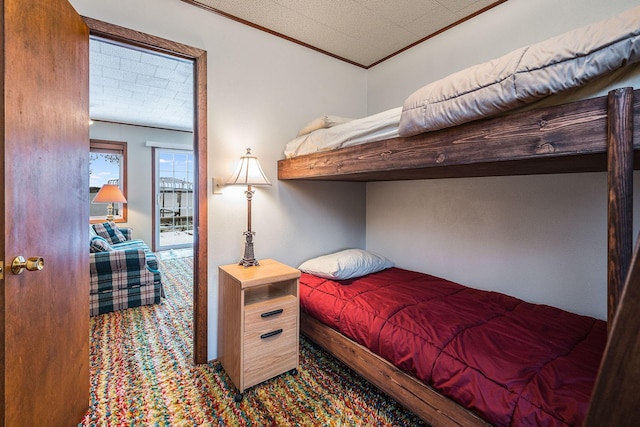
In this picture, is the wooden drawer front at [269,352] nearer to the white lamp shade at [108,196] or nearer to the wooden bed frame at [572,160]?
the wooden bed frame at [572,160]

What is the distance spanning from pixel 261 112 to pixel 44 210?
4.87 ft

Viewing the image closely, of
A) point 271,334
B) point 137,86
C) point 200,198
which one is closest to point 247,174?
point 200,198

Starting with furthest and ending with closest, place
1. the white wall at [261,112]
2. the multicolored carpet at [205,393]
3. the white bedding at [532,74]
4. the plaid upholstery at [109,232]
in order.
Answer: the plaid upholstery at [109,232]
the white wall at [261,112]
the multicolored carpet at [205,393]
the white bedding at [532,74]

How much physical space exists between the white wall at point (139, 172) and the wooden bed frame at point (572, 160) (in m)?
4.92

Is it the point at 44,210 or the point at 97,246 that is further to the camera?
the point at 97,246

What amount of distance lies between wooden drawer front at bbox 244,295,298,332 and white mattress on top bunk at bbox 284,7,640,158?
1.22 metres

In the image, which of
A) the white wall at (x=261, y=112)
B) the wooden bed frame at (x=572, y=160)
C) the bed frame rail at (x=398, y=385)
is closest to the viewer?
the wooden bed frame at (x=572, y=160)

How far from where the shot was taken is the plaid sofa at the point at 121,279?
2766 mm

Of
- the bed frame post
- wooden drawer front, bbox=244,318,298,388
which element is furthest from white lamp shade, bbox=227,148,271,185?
the bed frame post

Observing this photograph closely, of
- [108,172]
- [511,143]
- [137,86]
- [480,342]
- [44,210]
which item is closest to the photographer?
[511,143]

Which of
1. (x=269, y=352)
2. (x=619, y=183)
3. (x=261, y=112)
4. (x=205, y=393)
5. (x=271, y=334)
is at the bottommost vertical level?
(x=205, y=393)

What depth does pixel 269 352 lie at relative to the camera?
1.76 meters

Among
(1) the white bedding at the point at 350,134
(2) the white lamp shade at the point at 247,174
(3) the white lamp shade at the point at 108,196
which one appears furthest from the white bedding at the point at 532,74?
(3) the white lamp shade at the point at 108,196

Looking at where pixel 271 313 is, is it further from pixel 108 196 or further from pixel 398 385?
pixel 108 196
